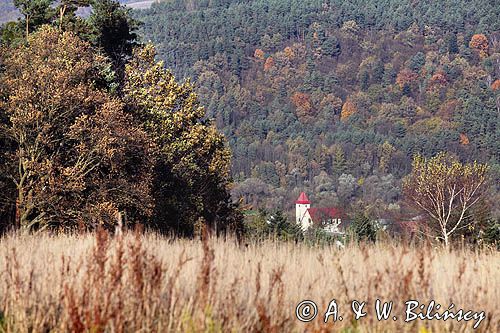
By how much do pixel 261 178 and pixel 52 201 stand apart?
13044 cm

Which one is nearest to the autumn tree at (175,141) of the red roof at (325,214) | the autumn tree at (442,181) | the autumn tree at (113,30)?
the autumn tree at (113,30)

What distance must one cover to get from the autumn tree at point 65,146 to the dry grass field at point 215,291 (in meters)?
13.6

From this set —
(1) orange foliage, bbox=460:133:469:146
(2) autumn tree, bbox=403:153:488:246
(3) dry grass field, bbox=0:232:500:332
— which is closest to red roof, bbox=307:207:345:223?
(2) autumn tree, bbox=403:153:488:246

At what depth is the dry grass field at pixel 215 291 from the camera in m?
5.12

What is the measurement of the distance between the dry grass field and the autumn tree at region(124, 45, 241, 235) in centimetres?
2131

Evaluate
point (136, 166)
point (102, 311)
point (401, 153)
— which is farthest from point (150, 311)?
point (401, 153)

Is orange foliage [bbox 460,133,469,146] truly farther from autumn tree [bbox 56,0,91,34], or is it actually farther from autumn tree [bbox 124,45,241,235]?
autumn tree [bbox 56,0,91,34]

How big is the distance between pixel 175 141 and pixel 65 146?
29.3ft

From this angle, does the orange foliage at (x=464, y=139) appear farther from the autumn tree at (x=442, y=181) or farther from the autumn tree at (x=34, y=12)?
the autumn tree at (x=34, y=12)

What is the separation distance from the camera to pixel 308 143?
18475 centimetres

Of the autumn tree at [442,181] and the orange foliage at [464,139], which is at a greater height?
the orange foliage at [464,139]

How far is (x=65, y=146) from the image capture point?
22.1 m

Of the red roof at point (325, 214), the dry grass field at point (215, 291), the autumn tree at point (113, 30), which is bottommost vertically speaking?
the red roof at point (325, 214)

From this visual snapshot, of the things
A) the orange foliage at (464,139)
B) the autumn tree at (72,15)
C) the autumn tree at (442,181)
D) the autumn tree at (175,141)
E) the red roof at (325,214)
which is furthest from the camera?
the orange foliage at (464,139)
